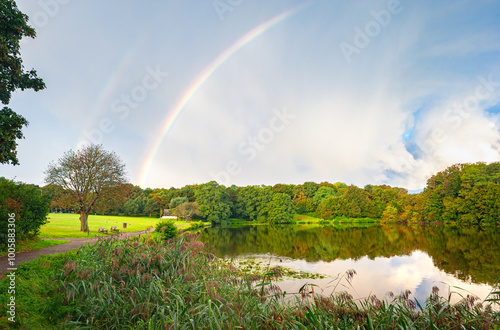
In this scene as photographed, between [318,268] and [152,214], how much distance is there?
65.5 meters

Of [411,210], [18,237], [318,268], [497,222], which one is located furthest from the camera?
[411,210]

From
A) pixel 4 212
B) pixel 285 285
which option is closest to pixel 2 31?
pixel 4 212

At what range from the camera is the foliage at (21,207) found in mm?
12180

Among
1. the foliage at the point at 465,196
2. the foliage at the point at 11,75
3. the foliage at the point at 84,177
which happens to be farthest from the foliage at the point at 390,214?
the foliage at the point at 11,75

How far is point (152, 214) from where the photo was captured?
7350 cm

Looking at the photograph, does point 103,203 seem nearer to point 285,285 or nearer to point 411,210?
point 285,285

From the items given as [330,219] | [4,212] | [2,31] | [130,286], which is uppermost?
[2,31]

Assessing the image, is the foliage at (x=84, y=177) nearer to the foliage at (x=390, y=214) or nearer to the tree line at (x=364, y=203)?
the tree line at (x=364, y=203)

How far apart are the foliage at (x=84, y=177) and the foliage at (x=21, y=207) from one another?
9988 millimetres

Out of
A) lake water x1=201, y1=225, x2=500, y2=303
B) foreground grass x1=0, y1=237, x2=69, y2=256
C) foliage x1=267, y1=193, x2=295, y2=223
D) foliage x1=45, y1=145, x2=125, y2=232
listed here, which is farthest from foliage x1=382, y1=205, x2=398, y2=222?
foreground grass x1=0, y1=237, x2=69, y2=256

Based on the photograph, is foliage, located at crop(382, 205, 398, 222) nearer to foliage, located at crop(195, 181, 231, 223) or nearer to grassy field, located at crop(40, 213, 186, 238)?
foliage, located at crop(195, 181, 231, 223)

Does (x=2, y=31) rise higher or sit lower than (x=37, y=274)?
higher

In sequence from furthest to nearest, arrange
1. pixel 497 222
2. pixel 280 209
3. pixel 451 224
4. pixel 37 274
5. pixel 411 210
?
pixel 280 209 → pixel 411 210 → pixel 451 224 → pixel 497 222 → pixel 37 274

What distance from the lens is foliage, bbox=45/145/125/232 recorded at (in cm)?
2528
